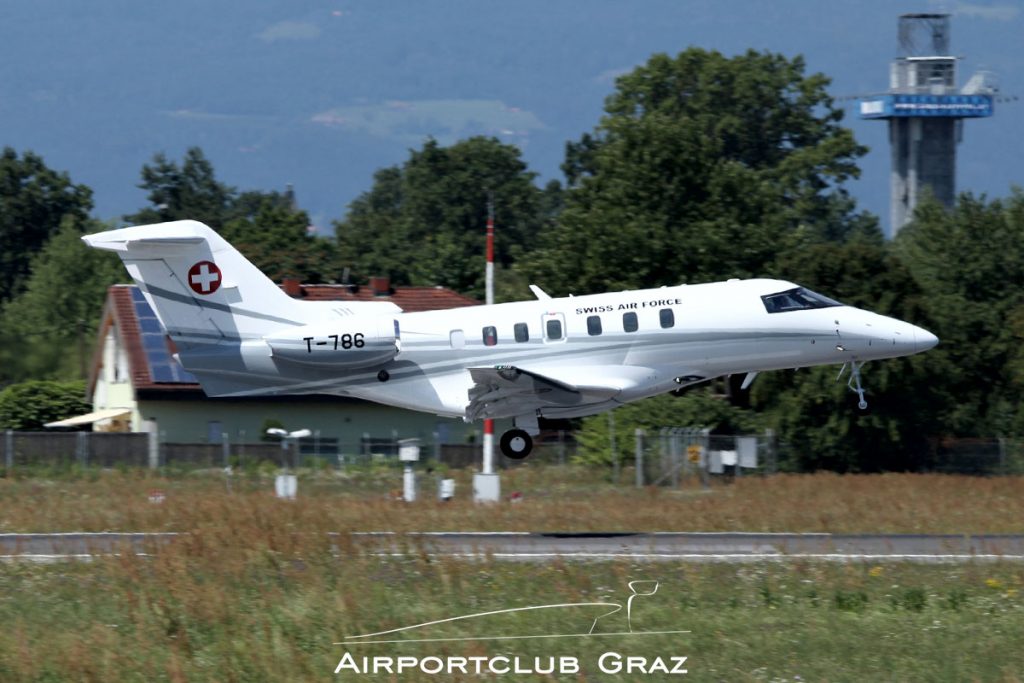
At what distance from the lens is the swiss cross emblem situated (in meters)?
26.6

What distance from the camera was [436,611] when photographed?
19328 millimetres

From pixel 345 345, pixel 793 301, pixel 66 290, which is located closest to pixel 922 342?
pixel 793 301

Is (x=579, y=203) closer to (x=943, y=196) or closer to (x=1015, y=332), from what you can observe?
(x=1015, y=332)

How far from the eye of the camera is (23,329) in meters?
76.6

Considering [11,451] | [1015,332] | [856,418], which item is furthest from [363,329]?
[1015,332]

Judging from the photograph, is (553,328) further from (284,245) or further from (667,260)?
(284,245)

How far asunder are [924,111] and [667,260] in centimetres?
7611

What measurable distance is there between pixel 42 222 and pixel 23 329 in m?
26.9

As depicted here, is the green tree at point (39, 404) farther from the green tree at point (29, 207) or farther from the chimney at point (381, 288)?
the green tree at point (29, 207)

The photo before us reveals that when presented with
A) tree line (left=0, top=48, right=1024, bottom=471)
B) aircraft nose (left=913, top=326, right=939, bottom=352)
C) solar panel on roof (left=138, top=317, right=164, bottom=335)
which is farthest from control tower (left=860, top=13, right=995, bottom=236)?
aircraft nose (left=913, top=326, right=939, bottom=352)

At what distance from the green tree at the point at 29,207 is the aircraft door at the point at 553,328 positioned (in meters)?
79.5

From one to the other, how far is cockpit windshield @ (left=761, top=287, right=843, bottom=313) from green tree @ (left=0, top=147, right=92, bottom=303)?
8061 cm

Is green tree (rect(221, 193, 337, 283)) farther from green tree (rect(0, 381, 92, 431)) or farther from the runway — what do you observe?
the runway

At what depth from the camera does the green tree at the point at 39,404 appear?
52000 mm
